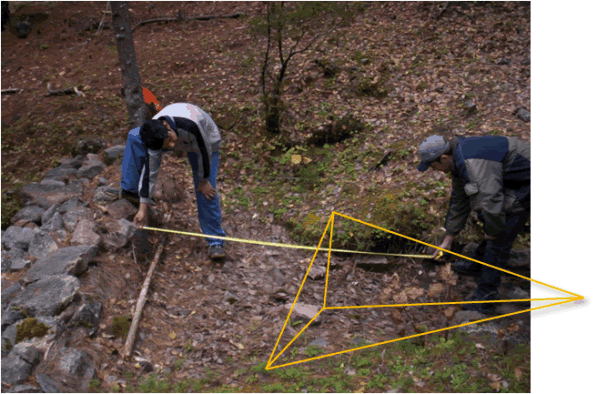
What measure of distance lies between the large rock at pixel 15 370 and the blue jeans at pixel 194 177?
2191mm

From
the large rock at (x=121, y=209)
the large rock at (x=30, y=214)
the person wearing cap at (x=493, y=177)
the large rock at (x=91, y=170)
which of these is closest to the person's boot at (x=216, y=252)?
the large rock at (x=121, y=209)

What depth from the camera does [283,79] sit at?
8.45m

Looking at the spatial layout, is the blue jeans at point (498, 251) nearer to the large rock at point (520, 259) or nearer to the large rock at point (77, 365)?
the large rock at point (520, 259)

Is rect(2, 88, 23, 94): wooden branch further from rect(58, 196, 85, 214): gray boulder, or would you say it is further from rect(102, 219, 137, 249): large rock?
rect(102, 219, 137, 249): large rock

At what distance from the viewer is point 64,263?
4.03 m

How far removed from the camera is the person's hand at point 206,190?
4.65 metres

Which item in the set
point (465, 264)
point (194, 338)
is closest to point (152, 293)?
point (194, 338)

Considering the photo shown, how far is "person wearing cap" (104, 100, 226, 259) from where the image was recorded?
158 inches

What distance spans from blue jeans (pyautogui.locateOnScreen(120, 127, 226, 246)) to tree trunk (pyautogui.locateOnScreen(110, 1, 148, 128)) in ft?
5.94

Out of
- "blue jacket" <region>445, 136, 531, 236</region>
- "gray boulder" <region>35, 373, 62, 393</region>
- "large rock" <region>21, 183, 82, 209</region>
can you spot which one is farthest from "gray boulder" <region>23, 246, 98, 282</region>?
"blue jacket" <region>445, 136, 531, 236</region>

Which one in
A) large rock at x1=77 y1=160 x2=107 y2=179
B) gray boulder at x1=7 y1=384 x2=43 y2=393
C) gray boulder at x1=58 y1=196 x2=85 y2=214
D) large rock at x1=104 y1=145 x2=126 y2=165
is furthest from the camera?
large rock at x1=104 y1=145 x2=126 y2=165

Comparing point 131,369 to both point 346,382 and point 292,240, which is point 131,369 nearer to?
point 346,382

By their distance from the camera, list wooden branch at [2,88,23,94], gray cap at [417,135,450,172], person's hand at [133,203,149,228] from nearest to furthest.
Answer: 1. gray cap at [417,135,450,172]
2. person's hand at [133,203,149,228]
3. wooden branch at [2,88,23,94]

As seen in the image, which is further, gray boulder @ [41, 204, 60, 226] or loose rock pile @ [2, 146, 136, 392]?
gray boulder @ [41, 204, 60, 226]
